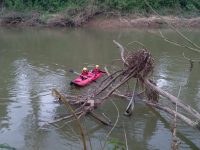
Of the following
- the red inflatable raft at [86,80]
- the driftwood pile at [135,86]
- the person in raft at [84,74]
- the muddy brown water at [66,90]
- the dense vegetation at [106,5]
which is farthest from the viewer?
the dense vegetation at [106,5]

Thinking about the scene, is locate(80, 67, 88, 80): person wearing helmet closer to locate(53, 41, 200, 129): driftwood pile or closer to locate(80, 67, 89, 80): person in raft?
locate(80, 67, 89, 80): person in raft

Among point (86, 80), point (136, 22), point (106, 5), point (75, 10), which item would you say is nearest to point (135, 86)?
point (86, 80)

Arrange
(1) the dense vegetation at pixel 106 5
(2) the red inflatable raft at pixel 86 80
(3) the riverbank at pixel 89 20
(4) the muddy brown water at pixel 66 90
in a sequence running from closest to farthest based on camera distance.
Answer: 1. (4) the muddy brown water at pixel 66 90
2. (2) the red inflatable raft at pixel 86 80
3. (3) the riverbank at pixel 89 20
4. (1) the dense vegetation at pixel 106 5

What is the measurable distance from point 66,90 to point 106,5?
19.3 m

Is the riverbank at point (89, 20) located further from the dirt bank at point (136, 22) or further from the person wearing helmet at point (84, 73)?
the person wearing helmet at point (84, 73)

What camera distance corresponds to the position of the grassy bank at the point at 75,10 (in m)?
28.8

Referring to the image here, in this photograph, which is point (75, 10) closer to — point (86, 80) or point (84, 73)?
point (84, 73)

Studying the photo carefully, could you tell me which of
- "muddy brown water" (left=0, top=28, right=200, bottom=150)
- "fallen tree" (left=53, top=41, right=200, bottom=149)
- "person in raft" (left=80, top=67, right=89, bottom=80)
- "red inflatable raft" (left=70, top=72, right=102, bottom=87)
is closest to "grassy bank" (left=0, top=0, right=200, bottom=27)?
"muddy brown water" (left=0, top=28, right=200, bottom=150)

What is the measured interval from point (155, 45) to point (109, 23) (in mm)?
9176

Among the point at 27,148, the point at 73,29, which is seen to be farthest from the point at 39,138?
the point at 73,29

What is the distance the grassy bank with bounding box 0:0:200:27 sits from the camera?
28.8 m

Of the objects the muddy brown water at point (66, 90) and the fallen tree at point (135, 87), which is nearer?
the muddy brown water at point (66, 90)

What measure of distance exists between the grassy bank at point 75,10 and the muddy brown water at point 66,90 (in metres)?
5.25

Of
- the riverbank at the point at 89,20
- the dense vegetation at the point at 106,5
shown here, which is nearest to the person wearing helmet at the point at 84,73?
the riverbank at the point at 89,20
